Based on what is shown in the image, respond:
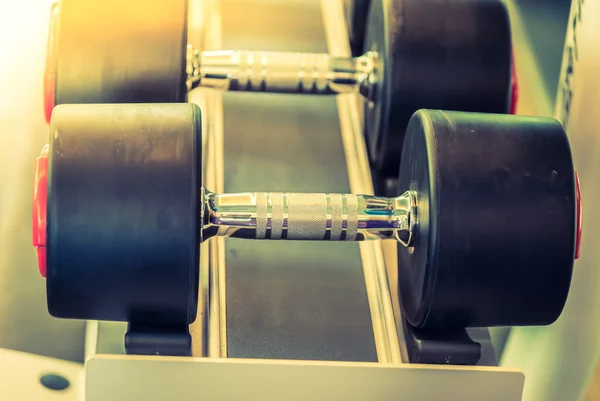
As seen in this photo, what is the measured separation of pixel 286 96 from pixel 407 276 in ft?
Answer: 1.92

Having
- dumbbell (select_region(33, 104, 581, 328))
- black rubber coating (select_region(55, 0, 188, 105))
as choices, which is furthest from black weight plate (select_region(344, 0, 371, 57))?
dumbbell (select_region(33, 104, 581, 328))

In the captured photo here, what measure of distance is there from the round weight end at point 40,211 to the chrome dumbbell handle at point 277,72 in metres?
0.34

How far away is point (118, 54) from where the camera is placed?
4.02 ft

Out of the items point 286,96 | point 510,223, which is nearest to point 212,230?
point 510,223

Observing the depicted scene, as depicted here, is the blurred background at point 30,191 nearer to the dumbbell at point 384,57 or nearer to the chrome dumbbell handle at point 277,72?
the dumbbell at point 384,57

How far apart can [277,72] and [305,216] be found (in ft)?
1.22

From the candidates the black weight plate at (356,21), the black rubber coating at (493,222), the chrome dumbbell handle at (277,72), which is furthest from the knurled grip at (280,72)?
the black rubber coating at (493,222)

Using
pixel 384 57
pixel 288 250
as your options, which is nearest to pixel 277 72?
pixel 384 57

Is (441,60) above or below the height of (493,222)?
above

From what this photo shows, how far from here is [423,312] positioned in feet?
3.46

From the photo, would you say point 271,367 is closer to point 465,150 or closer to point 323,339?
point 323,339

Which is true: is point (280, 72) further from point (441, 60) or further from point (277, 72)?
point (441, 60)

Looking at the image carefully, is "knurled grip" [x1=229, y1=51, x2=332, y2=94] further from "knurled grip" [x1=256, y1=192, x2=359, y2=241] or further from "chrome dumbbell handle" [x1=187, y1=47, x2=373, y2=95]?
"knurled grip" [x1=256, y1=192, x2=359, y2=241]

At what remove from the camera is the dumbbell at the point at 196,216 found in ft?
3.23
